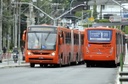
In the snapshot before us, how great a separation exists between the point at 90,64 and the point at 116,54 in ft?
8.99

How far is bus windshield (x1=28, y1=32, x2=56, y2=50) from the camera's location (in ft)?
137

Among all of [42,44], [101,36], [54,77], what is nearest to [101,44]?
[101,36]

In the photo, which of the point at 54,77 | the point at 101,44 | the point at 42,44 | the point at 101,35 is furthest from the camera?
the point at 101,44

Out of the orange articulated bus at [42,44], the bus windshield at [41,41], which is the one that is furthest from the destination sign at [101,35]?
the bus windshield at [41,41]

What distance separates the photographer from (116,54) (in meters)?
44.8

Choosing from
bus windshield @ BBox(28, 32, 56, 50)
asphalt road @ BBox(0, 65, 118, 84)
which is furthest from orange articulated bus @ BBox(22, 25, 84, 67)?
asphalt road @ BBox(0, 65, 118, 84)

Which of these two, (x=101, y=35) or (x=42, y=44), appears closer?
(x=42, y=44)

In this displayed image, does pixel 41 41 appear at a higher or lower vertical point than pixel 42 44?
higher

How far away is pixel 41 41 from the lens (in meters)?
41.8

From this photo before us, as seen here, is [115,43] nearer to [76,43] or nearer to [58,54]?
[58,54]

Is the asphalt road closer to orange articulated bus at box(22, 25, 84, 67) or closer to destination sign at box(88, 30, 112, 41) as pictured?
orange articulated bus at box(22, 25, 84, 67)

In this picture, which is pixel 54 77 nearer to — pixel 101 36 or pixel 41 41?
pixel 41 41

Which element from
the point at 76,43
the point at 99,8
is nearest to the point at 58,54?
the point at 76,43

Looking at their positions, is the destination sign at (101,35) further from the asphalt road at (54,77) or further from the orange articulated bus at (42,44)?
the asphalt road at (54,77)
